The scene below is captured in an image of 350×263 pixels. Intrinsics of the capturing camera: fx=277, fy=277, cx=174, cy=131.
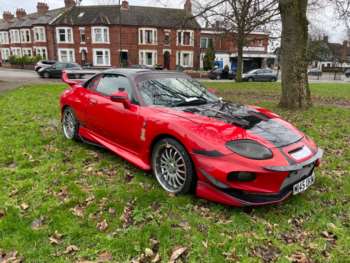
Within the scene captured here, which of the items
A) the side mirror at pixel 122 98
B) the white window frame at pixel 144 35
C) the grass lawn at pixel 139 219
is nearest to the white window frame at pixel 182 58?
the white window frame at pixel 144 35

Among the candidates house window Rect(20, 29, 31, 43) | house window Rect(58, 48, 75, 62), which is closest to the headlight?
house window Rect(58, 48, 75, 62)

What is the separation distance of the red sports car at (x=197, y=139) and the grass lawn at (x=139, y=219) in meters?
0.26

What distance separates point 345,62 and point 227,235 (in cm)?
7990

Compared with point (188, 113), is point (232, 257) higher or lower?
lower

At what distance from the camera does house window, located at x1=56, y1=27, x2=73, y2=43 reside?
38.0 metres

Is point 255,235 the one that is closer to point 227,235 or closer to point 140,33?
point 227,235

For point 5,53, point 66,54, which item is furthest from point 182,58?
point 5,53

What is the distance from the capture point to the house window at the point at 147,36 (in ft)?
127

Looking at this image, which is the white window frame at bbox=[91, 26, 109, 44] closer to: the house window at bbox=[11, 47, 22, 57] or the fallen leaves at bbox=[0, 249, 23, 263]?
the house window at bbox=[11, 47, 22, 57]

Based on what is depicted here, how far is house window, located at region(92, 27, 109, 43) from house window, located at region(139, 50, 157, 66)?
5058 millimetres

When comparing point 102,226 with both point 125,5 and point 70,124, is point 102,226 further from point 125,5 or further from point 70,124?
point 125,5

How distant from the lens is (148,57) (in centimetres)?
3988

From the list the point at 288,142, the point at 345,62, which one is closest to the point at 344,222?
the point at 288,142

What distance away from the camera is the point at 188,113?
3336 mm
